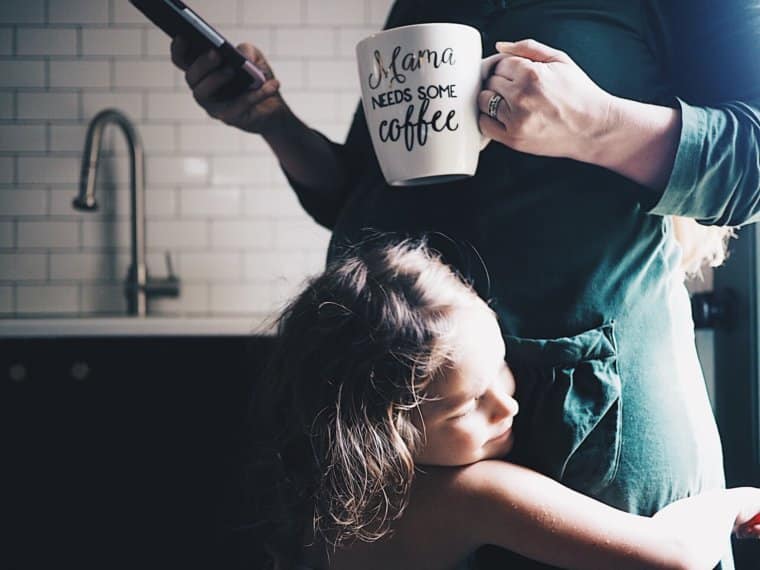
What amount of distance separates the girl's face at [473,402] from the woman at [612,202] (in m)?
0.02

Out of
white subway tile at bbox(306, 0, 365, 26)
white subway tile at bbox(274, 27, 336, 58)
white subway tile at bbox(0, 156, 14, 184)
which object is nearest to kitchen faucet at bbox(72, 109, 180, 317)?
white subway tile at bbox(0, 156, 14, 184)

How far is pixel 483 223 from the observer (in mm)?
645

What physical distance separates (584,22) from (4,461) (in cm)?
143


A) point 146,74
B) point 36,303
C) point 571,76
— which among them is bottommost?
point 36,303

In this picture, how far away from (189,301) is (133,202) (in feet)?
1.03

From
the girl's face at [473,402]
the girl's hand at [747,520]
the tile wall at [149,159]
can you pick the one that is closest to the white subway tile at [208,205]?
the tile wall at [149,159]

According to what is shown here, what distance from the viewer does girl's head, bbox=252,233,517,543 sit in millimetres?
629

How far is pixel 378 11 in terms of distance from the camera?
2.15 m

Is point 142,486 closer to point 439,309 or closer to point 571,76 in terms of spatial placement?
point 439,309

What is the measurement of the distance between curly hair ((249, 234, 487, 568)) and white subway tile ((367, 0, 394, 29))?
1.59 m

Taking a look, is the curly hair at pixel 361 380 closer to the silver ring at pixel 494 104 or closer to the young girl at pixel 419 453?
the young girl at pixel 419 453

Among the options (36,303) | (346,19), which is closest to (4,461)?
(36,303)

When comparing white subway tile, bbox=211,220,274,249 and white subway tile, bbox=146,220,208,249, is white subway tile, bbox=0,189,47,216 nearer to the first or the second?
white subway tile, bbox=146,220,208,249

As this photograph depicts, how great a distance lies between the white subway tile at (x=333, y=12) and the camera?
2.14m
